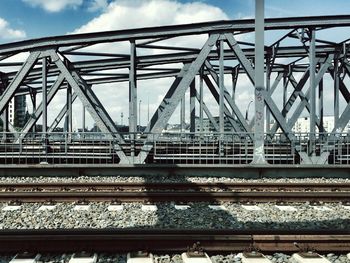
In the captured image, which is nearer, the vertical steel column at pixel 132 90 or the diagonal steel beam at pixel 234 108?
the vertical steel column at pixel 132 90

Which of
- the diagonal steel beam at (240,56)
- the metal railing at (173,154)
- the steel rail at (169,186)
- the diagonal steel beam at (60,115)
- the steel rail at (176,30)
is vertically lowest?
the steel rail at (169,186)

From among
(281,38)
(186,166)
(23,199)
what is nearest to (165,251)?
(23,199)

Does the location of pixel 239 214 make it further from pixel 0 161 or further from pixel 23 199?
pixel 0 161

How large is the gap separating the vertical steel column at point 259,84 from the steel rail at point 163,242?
28.0 feet

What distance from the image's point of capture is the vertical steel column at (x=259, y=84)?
13500mm

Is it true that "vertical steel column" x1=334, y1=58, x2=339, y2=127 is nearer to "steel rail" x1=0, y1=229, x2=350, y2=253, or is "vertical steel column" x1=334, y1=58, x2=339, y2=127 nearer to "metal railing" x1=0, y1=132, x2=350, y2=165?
"metal railing" x1=0, y1=132, x2=350, y2=165

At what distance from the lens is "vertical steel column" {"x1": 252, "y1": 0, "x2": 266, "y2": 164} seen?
13500 millimetres

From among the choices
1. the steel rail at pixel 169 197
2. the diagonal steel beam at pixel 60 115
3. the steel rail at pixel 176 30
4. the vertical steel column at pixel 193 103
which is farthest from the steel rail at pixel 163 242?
the diagonal steel beam at pixel 60 115

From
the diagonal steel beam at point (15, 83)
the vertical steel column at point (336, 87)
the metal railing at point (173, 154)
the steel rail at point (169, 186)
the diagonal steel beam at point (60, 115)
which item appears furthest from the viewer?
the diagonal steel beam at point (60, 115)

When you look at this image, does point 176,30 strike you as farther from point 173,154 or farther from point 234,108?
point 173,154

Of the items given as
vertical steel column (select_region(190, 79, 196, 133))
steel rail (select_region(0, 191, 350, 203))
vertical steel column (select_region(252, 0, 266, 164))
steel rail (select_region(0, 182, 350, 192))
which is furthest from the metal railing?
steel rail (select_region(0, 191, 350, 203))

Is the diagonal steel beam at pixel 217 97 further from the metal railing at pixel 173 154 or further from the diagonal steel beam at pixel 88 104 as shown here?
the diagonal steel beam at pixel 88 104

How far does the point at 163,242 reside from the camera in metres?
5.55

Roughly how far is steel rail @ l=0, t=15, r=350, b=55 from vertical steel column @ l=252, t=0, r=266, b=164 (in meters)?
2.94
